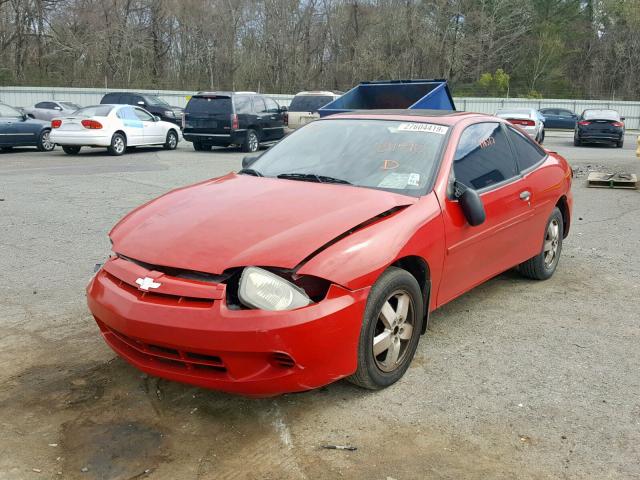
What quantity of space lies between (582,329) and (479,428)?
1.75m

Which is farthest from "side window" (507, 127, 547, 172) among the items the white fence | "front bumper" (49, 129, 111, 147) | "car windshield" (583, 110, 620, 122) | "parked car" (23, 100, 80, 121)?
the white fence

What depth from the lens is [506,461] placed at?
2.86 meters

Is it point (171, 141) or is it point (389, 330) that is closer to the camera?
point (389, 330)

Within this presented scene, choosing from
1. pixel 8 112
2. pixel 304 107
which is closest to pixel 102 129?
pixel 8 112

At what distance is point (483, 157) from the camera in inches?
182

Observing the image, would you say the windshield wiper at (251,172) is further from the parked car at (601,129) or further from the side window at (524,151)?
the parked car at (601,129)

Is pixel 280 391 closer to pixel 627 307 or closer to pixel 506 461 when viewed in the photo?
pixel 506 461

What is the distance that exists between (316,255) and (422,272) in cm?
93

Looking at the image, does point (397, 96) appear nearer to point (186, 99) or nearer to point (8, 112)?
point (8, 112)

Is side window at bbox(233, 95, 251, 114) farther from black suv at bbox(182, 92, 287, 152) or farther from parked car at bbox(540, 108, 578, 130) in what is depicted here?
parked car at bbox(540, 108, 578, 130)

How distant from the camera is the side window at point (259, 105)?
18.5 metres

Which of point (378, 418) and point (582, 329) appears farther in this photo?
point (582, 329)

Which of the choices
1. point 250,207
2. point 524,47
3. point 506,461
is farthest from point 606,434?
point 524,47

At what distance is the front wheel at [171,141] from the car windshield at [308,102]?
506 cm
